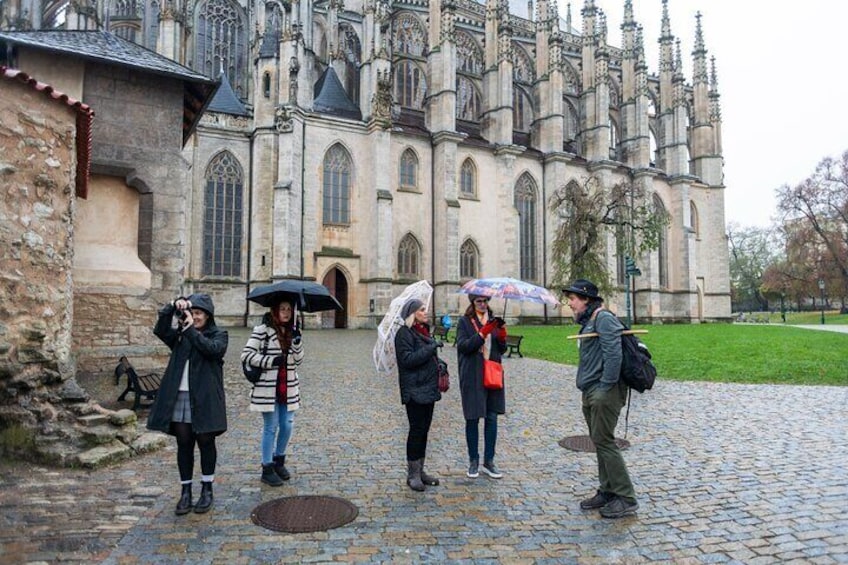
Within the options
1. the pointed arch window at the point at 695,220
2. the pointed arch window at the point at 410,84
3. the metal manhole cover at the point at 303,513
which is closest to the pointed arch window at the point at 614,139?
the pointed arch window at the point at 695,220

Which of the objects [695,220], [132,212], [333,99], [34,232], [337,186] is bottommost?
[34,232]

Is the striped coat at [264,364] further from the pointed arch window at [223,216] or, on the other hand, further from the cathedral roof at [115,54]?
the pointed arch window at [223,216]

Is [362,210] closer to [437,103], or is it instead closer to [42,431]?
[437,103]

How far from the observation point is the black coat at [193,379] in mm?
4535

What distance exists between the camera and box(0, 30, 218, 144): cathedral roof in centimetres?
1042

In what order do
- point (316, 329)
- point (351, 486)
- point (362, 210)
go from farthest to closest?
point (362, 210) → point (316, 329) → point (351, 486)

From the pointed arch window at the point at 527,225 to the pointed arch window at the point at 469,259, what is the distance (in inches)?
150

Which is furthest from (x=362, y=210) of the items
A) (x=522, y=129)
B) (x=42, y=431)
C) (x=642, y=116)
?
(x=42, y=431)

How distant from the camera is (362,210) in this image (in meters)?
32.2

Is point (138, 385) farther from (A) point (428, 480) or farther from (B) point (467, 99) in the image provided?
(B) point (467, 99)

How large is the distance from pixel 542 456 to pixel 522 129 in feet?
133

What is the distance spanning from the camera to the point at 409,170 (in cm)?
3425

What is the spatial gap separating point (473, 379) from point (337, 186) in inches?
1081

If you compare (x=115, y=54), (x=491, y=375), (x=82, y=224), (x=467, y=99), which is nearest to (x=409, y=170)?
(x=467, y=99)
